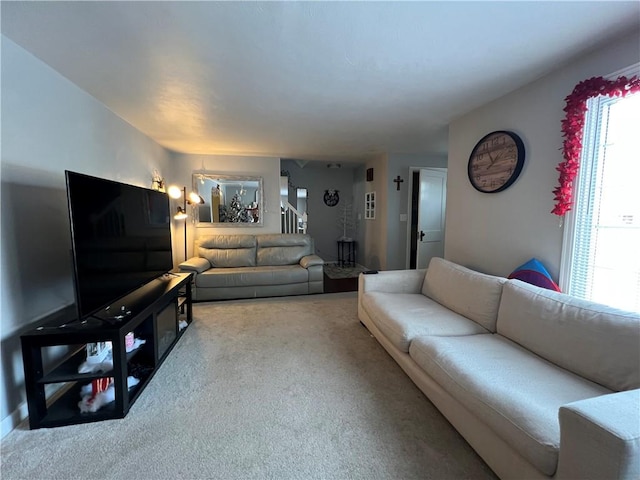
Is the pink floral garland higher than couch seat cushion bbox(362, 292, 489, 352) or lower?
higher

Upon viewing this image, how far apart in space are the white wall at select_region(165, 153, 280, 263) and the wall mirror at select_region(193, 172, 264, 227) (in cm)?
8

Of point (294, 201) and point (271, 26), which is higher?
point (271, 26)

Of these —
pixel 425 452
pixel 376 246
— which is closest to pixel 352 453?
pixel 425 452

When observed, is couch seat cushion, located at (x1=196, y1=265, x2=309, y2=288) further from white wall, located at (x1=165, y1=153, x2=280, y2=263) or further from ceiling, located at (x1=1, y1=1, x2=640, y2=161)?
ceiling, located at (x1=1, y1=1, x2=640, y2=161)

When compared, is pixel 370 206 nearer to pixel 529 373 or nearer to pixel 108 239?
pixel 529 373

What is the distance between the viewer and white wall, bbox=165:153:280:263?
4.56 metres

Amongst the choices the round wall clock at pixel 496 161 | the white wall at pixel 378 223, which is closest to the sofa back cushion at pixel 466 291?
the round wall clock at pixel 496 161

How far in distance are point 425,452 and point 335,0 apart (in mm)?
2312

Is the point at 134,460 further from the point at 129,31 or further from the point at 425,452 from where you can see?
the point at 129,31

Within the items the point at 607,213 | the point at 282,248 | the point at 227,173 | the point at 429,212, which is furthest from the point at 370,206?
the point at 607,213

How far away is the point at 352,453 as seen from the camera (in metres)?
1.40

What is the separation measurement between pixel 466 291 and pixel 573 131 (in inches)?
52.0

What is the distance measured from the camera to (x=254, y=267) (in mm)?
4262

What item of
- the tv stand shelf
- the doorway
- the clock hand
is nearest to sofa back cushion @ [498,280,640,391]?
the clock hand
